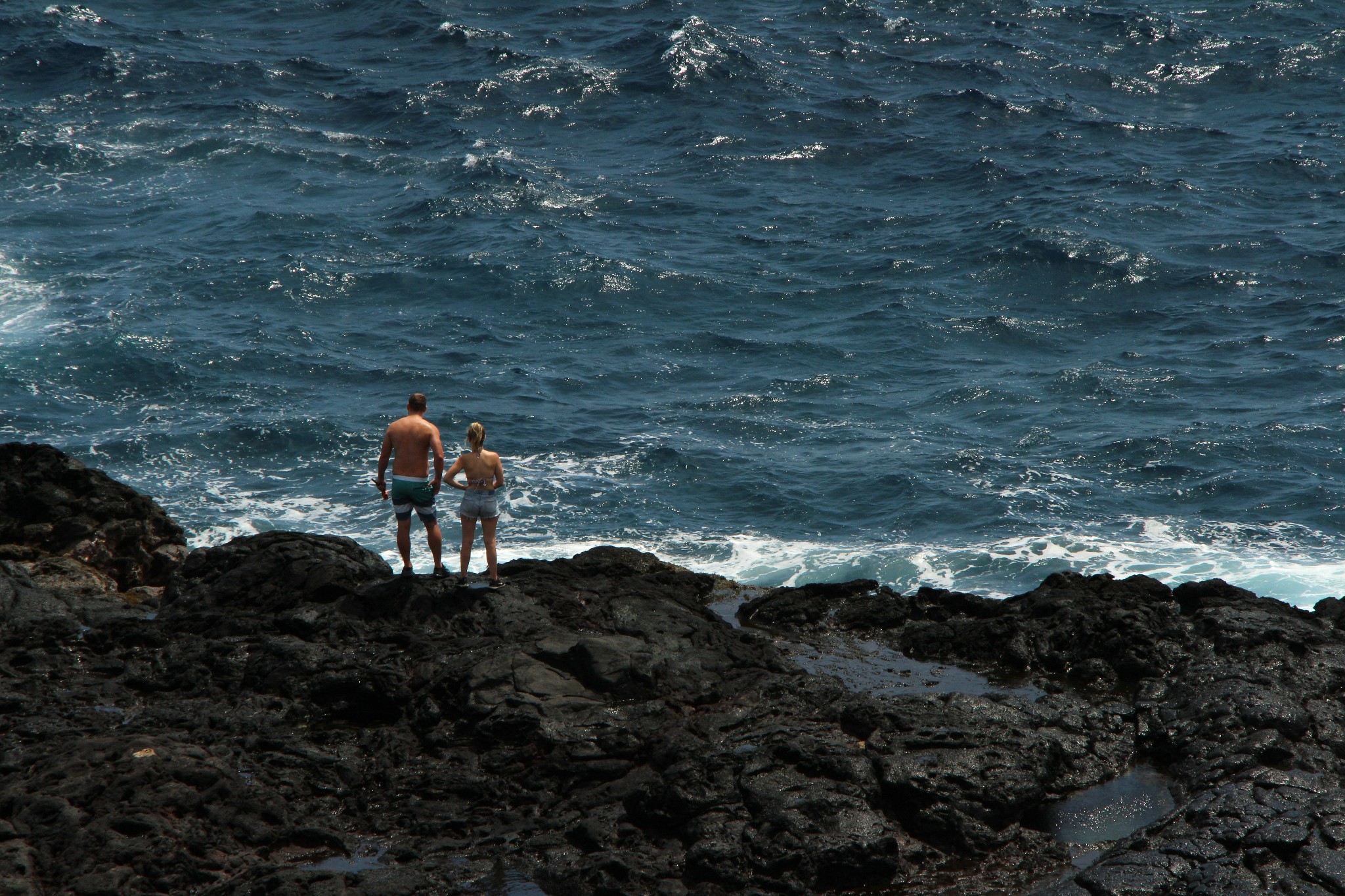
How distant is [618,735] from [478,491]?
3278 millimetres

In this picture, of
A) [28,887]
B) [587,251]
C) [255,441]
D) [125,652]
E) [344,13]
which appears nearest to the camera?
[28,887]

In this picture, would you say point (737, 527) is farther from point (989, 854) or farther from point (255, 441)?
point (989, 854)

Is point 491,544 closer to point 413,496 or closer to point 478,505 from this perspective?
point 478,505

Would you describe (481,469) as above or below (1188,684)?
above

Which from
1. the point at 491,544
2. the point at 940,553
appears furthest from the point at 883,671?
the point at 940,553

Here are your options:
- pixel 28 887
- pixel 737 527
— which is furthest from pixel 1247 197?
pixel 28 887

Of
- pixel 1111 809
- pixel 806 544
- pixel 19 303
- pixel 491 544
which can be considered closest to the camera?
pixel 1111 809

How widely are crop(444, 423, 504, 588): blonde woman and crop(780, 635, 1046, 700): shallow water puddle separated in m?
3.28

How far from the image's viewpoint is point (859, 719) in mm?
10820

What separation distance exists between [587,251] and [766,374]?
693 cm

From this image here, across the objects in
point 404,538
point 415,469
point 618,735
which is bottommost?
point 618,735

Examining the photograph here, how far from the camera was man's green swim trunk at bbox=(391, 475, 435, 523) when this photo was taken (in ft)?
42.8

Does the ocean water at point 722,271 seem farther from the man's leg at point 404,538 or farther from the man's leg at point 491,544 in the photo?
the man's leg at point 491,544

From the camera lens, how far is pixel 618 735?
10672 millimetres
